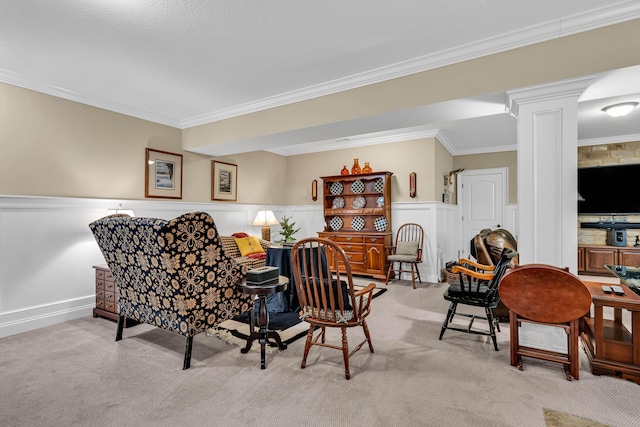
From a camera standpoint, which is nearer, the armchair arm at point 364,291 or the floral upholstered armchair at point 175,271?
→ the floral upholstered armchair at point 175,271

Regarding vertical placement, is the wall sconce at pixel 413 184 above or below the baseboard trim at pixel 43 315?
above

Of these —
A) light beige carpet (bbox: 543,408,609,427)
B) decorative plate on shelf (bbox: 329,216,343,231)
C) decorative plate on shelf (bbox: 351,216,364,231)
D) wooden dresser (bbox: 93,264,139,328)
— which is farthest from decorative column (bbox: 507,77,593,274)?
wooden dresser (bbox: 93,264,139,328)

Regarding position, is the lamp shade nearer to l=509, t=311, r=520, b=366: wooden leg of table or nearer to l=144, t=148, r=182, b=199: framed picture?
l=144, t=148, r=182, b=199: framed picture

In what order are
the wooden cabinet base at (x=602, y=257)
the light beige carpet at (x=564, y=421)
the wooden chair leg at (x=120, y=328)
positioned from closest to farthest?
the light beige carpet at (x=564, y=421) → the wooden chair leg at (x=120, y=328) → the wooden cabinet base at (x=602, y=257)

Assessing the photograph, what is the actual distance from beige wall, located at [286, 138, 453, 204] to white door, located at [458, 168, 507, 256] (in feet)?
2.09

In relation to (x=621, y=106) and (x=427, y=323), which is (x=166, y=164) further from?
(x=621, y=106)

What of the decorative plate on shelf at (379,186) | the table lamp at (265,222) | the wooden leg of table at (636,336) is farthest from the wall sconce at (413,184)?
the wooden leg of table at (636,336)

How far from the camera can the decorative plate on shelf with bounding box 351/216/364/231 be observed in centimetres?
627

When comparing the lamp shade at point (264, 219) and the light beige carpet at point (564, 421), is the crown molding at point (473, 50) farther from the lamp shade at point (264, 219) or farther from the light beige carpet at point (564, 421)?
the light beige carpet at point (564, 421)

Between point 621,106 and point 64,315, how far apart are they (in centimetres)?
685

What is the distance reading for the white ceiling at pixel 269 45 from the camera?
221 cm

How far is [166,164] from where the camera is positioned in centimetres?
464

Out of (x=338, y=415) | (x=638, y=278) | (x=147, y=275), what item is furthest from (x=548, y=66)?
(x=147, y=275)

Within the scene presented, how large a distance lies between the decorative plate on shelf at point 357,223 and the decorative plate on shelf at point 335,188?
65 cm
